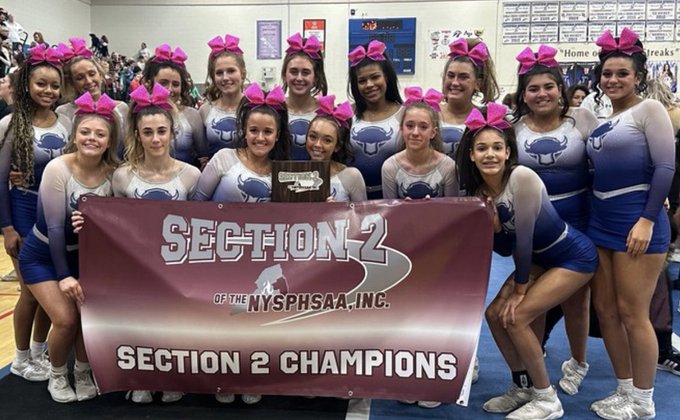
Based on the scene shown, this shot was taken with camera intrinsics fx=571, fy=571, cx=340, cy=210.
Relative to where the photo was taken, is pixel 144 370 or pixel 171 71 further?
pixel 171 71

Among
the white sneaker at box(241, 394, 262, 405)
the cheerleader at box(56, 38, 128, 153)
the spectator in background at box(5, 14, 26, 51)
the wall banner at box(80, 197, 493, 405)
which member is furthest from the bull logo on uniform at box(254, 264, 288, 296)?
the spectator in background at box(5, 14, 26, 51)

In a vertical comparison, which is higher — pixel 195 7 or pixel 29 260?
pixel 195 7

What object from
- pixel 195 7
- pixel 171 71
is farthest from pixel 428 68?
pixel 171 71

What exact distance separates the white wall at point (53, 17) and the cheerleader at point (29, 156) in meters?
11.4

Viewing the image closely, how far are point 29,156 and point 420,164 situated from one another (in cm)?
212

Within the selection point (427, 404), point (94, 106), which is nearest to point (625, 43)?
point (427, 404)

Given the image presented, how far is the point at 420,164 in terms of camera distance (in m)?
3.00

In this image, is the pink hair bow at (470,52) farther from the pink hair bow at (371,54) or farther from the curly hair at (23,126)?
the curly hair at (23,126)

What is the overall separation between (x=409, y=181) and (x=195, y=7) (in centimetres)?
1355

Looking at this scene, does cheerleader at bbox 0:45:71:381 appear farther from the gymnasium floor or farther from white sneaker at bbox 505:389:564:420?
white sneaker at bbox 505:389:564:420

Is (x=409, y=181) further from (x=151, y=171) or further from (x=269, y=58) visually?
(x=269, y=58)

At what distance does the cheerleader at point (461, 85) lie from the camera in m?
3.27

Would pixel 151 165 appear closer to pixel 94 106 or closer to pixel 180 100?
pixel 94 106

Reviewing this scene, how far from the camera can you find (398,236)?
268 centimetres
